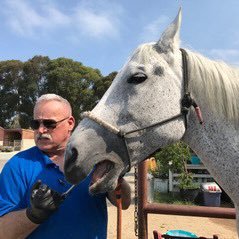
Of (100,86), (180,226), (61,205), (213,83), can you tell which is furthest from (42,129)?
(100,86)

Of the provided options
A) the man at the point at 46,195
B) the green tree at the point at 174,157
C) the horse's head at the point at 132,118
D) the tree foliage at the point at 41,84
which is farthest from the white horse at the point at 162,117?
the tree foliage at the point at 41,84

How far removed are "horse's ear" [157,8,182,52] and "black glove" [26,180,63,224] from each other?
3.57 ft

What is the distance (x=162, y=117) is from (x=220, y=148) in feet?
1.23

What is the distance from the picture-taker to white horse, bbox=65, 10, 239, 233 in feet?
6.18

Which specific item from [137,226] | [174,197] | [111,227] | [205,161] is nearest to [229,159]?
[205,161]

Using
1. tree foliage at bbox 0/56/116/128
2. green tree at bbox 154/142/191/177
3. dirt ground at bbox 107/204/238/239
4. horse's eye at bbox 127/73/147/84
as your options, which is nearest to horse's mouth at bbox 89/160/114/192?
horse's eye at bbox 127/73/147/84

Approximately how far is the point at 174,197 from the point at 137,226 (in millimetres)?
6982

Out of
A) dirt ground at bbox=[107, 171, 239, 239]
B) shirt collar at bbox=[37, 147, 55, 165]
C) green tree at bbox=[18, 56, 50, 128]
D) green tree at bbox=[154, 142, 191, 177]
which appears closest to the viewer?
shirt collar at bbox=[37, 147, 55, 165]

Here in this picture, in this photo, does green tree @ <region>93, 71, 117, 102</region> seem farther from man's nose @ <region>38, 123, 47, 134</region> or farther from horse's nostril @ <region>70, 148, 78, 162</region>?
horse's nostril @ <region>70, 148, 78, 162</region>

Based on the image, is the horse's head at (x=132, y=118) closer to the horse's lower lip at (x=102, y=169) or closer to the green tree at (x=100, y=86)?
the horse's lower lip at (x=102, y=169)

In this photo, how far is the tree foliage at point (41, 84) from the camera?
146 feet

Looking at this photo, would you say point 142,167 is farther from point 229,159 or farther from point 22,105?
point 22,105

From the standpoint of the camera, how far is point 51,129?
2.32 m

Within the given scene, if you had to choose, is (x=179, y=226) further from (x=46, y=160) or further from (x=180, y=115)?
(x=180, y=115)
